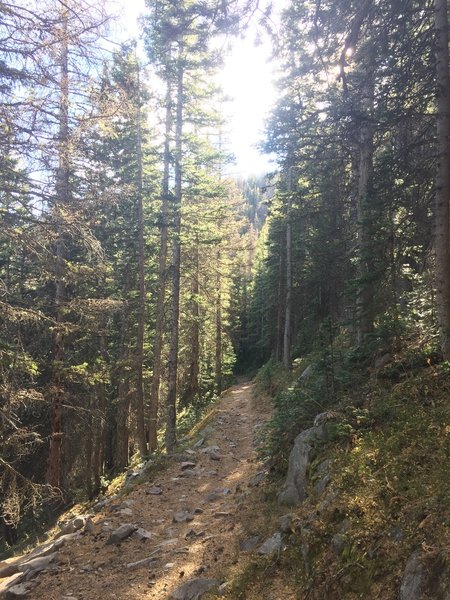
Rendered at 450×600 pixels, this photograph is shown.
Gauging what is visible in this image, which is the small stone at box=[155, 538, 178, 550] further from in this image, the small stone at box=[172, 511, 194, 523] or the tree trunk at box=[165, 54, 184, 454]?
the tree trunk at box=[165, 54, 184, 454]

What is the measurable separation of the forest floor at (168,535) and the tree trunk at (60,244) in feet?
12.4

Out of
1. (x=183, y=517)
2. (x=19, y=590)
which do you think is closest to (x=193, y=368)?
(x=183, y=517)

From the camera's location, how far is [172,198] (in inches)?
588

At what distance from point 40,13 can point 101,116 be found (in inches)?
75.3

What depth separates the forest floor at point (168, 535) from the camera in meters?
5.91

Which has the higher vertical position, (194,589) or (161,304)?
(161,304)

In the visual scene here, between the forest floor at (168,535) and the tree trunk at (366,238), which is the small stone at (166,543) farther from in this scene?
the tree trunk at (366,238)

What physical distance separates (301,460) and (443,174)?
525cm

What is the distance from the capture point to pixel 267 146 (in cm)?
1270

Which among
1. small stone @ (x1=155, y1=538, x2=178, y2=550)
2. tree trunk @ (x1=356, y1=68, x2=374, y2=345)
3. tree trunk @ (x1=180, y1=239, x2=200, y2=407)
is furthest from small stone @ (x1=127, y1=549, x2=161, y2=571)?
tree trunk @ (x1=180, y1=239, x2=200, y2=407)

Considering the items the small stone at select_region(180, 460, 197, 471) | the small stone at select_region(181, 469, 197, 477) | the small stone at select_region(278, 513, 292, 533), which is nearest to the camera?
the small stone at select_region(278, 513, 292, 533)

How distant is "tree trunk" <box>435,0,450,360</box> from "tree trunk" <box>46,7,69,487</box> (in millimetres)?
5956

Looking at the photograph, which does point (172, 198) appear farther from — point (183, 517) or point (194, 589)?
point (194, 589)

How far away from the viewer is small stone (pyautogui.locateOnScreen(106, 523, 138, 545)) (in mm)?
7262
